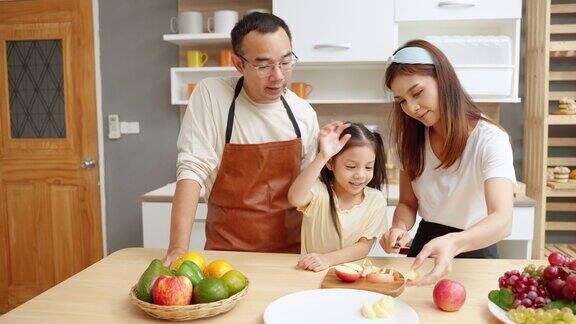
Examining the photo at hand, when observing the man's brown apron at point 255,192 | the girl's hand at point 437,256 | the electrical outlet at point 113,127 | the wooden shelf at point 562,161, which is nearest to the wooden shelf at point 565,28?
the wooden shelf at point 562,161

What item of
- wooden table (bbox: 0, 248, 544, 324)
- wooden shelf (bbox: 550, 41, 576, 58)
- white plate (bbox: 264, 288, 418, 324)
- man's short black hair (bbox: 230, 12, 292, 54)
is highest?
wooden shelf (bbox: 550, 41, 576, 58)

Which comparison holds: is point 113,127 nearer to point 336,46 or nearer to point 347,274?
point 336,46

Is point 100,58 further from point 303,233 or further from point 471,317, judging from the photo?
point 471,317

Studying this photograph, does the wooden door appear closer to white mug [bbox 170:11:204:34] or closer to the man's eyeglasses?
white mug [bbox 170:11:204:34]

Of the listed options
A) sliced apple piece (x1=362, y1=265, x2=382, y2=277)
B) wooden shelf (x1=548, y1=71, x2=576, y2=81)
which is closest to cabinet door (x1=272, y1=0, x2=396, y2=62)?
wooden shelf (x1=548, y1=71, x2=576, y2=81)

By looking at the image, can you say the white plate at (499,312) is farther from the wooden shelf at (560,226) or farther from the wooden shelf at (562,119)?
the wooden shelf at (560,226)

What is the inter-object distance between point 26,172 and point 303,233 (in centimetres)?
260

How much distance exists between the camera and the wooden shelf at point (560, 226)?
2.89 metres

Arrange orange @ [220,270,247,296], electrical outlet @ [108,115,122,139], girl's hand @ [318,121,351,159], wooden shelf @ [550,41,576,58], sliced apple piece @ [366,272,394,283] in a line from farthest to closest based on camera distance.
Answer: electrical outlet @ [108,115,122,139] < wooden shelf @ [550,41,576,58] < girl's hand @ [318,121,351,159] < sliced apple piece @ [366,272,394,283] < orange @ [220,270,247,296]

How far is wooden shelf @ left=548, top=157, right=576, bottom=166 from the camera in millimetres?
2881

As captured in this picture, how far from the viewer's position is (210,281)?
1.02 m

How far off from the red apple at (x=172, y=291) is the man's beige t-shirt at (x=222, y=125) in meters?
0.63

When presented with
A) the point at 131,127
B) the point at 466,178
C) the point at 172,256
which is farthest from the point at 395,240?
the point at 131,127

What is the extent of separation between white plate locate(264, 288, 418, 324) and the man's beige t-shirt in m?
0.65
